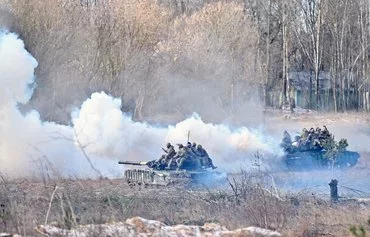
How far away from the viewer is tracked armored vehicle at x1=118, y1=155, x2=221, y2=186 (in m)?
26.5

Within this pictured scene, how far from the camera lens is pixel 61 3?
1780 inches

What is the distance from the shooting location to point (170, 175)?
26656mm

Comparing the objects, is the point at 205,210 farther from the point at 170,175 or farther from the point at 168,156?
the point at 168,156

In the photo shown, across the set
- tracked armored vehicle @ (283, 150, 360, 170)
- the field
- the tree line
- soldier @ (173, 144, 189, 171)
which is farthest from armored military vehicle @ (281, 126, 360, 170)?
the tree line

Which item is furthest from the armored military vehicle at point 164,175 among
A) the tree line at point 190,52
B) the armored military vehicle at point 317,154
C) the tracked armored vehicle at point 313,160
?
the tree line at point 190,52

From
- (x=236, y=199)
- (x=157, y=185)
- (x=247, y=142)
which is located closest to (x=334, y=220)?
(x=236, y=199)

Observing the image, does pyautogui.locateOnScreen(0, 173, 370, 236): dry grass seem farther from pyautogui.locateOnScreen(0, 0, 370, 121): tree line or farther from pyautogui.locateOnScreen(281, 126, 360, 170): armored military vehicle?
pyautogui.locateOnScreen(0, 0, 370, 121): tree line

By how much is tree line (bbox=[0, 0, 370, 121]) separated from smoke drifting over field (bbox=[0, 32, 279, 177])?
21.1ft

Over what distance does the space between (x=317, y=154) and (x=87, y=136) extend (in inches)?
340

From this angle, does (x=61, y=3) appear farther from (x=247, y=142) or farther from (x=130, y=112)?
(x=247, y=142)

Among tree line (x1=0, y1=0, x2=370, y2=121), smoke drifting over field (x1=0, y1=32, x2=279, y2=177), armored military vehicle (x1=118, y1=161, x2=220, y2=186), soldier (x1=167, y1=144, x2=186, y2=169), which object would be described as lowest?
armored military vehicle (x1=118, y1=161, x2=220, y2=186)

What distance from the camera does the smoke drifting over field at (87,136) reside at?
30641 mm

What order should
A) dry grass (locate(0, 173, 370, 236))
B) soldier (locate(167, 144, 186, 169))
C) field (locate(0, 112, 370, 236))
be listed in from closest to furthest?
field (locate(0, 112, 370, 236))
dry grass (locate(0, 173, 370, 236))
soldier (locate(167, 144, 186, 169))

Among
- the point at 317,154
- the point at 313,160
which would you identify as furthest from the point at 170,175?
the point at 317,154
